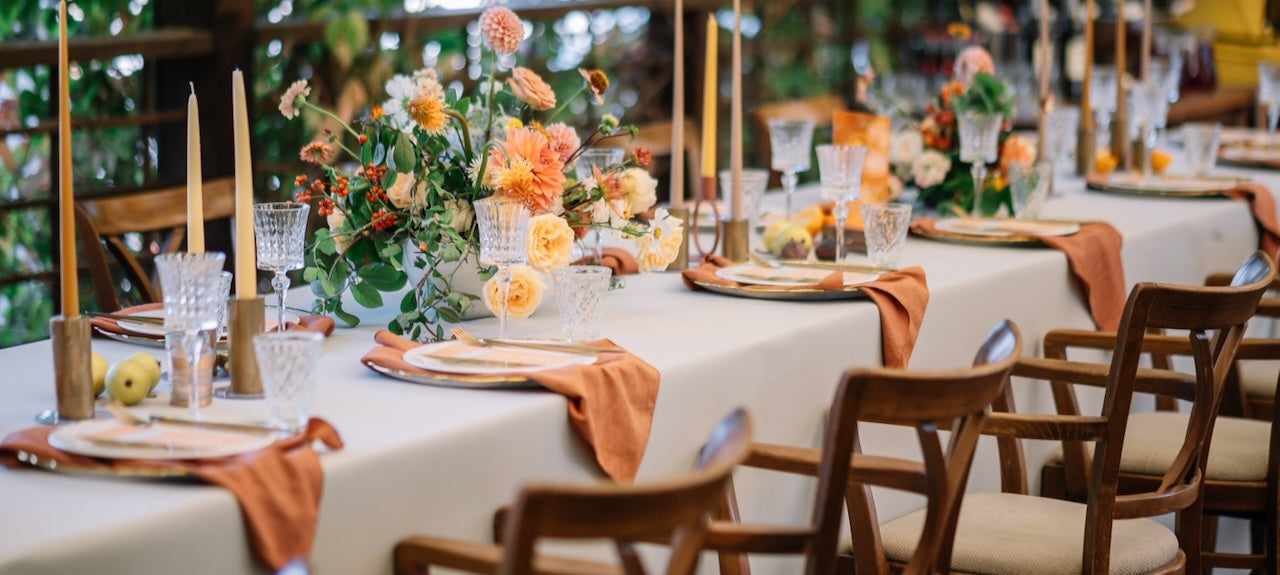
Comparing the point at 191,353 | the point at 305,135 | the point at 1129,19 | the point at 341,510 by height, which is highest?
the point at 1129,19

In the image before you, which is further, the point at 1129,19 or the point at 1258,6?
the point at 1258,6

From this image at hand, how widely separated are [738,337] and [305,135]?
270cm

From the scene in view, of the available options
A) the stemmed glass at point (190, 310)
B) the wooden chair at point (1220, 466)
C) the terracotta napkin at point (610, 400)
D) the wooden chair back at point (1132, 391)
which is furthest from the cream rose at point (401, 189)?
the wooden chair at point (1220, 466)

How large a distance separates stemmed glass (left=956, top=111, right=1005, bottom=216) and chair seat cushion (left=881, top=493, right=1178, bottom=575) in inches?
37.0

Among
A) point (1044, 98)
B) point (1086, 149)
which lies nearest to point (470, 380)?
point (1044, 98)

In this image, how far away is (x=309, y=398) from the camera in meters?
1.49

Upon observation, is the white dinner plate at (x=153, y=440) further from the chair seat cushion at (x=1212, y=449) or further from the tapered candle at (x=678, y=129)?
the chair seat cushion at (x=1212, y=449)

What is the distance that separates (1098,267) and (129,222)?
5.89 feet

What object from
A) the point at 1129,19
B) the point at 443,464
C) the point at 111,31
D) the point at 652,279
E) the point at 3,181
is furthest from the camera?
the point at 1129,19

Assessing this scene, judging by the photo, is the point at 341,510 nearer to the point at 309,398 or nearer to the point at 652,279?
the point at 309,398

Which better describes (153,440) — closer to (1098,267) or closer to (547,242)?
(547,242)

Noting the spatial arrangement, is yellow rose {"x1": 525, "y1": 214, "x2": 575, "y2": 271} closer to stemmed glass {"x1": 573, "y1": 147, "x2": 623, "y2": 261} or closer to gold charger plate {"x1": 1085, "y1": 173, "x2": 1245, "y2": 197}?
stemmed glass {"x1": 573, "y1": 147, "x2": 623, "y2": 261}

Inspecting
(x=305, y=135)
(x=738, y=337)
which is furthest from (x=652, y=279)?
(x=305, y=135)

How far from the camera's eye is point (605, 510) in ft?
3.58
